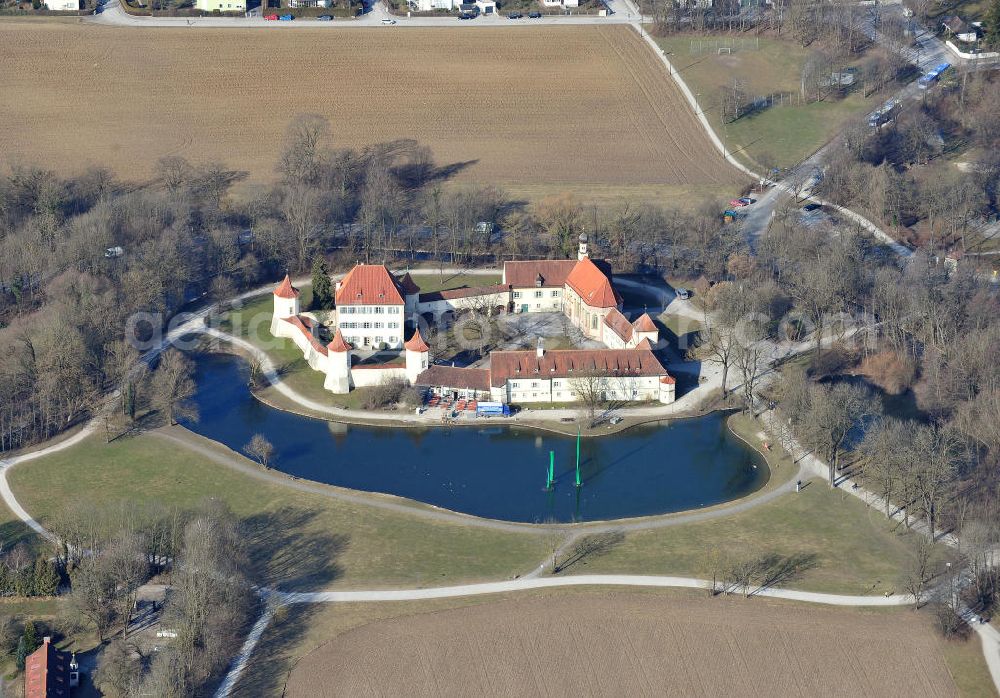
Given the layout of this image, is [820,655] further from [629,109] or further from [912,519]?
[629,109]

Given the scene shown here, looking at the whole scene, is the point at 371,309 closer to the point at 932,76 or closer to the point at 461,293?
the point at 461,293

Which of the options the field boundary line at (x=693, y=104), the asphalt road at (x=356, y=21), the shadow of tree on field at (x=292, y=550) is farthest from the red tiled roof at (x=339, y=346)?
the asphalt road at (x=356, y=21)

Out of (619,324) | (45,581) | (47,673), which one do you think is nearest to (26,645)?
(47,673)

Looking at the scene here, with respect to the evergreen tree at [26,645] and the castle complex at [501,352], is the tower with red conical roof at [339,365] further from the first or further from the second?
the evergreen tree at [26,645]

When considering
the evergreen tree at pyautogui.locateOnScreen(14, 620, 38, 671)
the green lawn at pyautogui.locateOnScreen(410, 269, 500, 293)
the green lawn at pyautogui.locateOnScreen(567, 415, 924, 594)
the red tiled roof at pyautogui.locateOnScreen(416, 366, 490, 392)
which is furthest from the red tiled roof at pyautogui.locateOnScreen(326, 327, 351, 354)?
the evergreen tree at pyautogui.locateOnScreen(14, 620, 38, 671)

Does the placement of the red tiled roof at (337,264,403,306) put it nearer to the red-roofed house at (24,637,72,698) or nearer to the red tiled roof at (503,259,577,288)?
the red tiled roof at (503,259,577,288)
